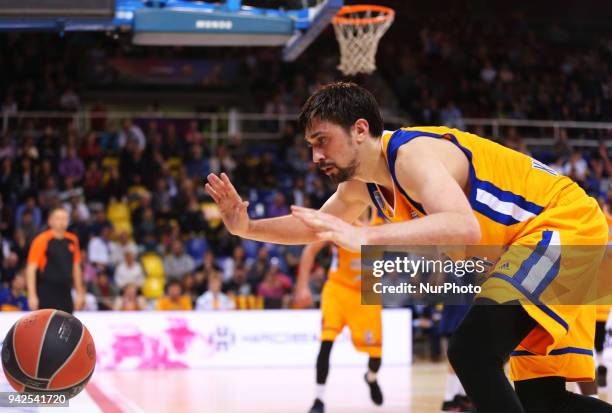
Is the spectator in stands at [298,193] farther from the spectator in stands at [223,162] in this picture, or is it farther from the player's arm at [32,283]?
the player's arm at [32,283]

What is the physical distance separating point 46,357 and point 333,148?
6.95ft

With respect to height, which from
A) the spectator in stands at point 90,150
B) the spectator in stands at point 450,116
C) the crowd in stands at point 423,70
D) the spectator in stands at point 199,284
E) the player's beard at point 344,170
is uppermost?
the crowd in stands at point 423,70

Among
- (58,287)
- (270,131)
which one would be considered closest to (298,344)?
(58,287)

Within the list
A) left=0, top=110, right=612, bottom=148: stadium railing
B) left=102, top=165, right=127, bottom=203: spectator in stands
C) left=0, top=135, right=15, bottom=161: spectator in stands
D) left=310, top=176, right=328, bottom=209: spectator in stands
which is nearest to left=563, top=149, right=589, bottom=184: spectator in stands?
left=0, top=110, right=612, bottom=148: stadium railing

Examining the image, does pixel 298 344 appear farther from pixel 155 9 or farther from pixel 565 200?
pixel 565 200

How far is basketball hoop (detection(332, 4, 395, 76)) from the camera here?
10289mm

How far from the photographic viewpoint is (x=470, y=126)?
1862 centimetres

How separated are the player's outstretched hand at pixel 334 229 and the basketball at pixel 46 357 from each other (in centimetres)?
213

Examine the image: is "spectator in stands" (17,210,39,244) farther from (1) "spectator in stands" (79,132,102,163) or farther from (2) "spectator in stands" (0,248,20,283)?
(1) "spectator in stands" (79,132,102,163)

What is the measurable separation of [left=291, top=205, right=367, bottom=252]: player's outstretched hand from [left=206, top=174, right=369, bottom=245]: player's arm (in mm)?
691

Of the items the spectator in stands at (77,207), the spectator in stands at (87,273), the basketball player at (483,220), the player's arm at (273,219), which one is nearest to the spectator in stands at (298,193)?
the spectator in stands at (77,207)

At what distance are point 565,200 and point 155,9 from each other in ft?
18.4

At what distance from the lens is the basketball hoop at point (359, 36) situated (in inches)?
405

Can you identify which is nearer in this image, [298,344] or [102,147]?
[298,344]
